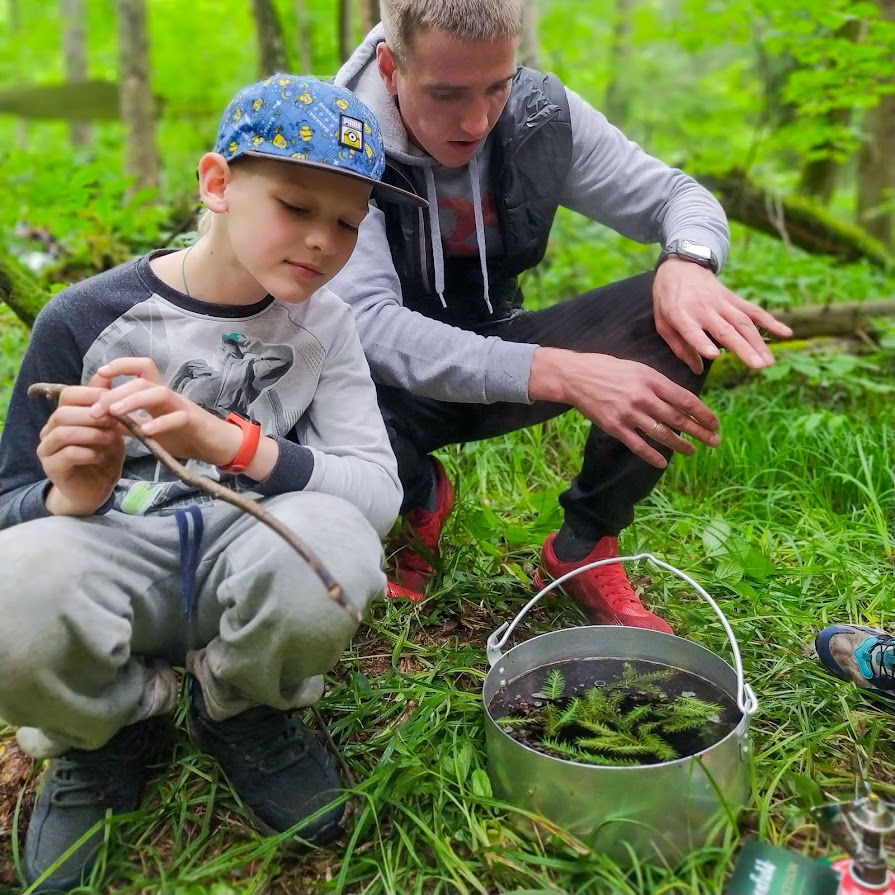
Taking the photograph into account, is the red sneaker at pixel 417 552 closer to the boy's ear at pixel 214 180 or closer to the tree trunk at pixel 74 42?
the boy's ear at pixel 214 180

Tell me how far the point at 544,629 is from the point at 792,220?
381cm

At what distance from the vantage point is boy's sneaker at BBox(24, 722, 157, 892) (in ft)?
4.56

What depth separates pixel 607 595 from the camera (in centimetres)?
206

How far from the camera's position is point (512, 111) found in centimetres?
213

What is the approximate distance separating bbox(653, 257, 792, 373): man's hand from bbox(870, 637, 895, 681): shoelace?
664 mm

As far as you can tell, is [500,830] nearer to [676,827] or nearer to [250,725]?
[676,827]

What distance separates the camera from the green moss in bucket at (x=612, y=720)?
1.45m

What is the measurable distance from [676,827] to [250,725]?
771 millimetres

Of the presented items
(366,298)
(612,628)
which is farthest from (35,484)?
(612,628)

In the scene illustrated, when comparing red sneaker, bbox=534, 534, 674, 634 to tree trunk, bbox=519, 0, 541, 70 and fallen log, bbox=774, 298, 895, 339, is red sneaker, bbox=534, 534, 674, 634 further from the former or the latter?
tree trunk, bbox=519, 0, 541, 70

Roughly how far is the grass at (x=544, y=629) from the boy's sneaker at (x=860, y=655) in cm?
3

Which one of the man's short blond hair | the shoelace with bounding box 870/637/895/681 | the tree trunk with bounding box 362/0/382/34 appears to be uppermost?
the man's short blond hair

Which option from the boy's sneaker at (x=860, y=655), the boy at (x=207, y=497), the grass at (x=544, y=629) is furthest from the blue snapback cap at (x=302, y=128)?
the boy's sneaker at (x=860, y=655)

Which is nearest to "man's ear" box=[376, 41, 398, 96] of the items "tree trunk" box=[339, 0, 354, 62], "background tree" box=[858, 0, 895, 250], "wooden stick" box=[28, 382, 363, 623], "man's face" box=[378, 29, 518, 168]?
"man's face" box=[378, 29, 518, 168]
